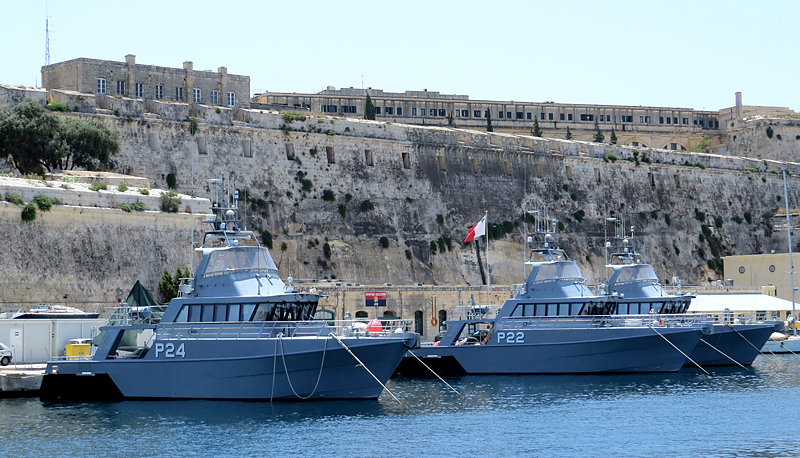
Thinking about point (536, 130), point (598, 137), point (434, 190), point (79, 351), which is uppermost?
point (536, 130)

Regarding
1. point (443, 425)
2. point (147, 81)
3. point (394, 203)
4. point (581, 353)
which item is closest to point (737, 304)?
point (394, 203)

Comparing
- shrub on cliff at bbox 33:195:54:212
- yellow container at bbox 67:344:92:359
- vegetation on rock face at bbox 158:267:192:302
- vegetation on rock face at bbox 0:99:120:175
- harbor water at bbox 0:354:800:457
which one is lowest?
harbor water at bbox 0:354:800:457

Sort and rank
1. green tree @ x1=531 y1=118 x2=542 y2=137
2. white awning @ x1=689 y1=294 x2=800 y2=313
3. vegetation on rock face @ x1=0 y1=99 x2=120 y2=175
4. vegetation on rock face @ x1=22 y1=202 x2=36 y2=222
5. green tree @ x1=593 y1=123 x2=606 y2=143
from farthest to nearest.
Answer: green tree @ x1=593 y1=123 x2=606 y2=143 < green tree @ x1=531 y1=118 x2=542 y2=137 < white awning @ x1=689 y1=294 x2=800 y2=313 < vegetation on rock face @ x1=0 y1=99 x2=120 y2=175 < vegetation on rock face @ x1=22 y1=202 x2=36 y2=222

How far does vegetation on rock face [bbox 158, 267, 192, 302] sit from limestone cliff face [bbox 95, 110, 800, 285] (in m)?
7.58

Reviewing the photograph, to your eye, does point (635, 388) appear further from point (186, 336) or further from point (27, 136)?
point (27, 136)

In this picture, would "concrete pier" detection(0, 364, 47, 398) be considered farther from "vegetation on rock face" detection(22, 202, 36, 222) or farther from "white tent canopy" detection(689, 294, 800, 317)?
"white tent canopy" detection(689, 294, 800, 317)

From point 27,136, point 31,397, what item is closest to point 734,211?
point 27,136

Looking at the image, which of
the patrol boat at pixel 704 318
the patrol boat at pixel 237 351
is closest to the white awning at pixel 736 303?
the patrol boat at pixel 704 318

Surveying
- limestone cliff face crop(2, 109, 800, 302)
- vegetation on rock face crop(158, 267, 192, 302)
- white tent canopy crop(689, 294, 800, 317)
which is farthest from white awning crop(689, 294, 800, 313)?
vegetation on rock face crop(158, 267, 192, 302)

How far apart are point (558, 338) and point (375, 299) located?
944 centimetres

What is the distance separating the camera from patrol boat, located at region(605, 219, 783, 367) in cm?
3322

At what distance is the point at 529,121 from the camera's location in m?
74.1

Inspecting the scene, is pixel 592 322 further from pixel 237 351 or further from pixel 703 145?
pixel 703 145

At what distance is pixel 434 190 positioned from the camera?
48906 millimetres
